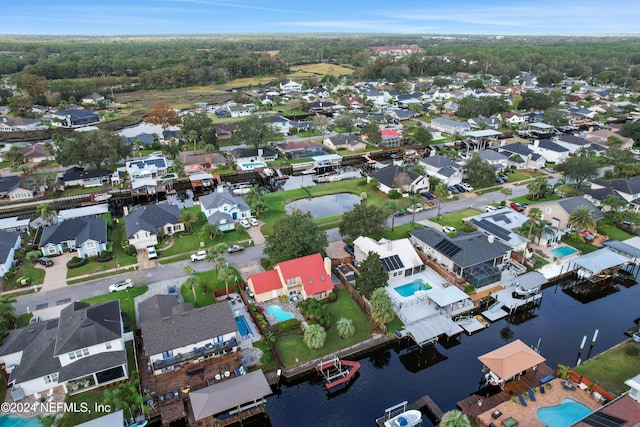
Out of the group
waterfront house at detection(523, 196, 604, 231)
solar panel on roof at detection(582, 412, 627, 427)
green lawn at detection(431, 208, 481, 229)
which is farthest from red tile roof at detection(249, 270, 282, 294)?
waterfront house at detection(523, 196, 604, 231)

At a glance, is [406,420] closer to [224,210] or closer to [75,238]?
[224,210]

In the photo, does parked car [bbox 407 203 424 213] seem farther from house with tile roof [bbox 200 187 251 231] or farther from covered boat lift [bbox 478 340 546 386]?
covered boat lift [bbox 478 340 546 386]

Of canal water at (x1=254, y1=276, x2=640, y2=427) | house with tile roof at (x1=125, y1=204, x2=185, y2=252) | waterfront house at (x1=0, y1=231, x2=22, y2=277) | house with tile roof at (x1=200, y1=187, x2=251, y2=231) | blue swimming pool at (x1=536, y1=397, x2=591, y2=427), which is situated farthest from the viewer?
house with tile roof at (x1=200, y1=187, x2=251, y2=231)

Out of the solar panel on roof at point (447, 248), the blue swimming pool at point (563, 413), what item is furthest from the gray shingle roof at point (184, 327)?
the solar panel on roof at point (447, 248)

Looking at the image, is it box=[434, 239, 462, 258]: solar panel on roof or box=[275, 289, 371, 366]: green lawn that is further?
box=[434, 239, 462, 258]: solar panel on roof

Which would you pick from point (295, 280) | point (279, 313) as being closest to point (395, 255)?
point (295, 280)

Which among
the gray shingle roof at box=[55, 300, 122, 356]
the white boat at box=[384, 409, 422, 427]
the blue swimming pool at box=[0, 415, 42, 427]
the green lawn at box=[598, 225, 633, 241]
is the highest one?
the gray shingle roof at box=[55, 300, 122, 356]

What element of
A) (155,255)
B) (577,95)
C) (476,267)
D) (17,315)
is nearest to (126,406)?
(17,315)
